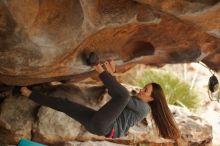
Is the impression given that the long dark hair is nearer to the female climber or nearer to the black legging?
the female climber

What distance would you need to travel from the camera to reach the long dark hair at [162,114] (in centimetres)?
515

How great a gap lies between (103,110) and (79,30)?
37.4 inches

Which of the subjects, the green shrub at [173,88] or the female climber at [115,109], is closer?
the female climber at [115,109]

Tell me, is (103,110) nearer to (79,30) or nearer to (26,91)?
(79,30)

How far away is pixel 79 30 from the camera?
449 centimetres

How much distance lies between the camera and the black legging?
4289mm

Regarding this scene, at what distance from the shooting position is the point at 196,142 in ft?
25.0

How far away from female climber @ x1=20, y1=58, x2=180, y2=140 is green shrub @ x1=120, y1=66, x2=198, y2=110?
17.7ft

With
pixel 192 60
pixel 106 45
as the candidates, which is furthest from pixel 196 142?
pixel 106 45

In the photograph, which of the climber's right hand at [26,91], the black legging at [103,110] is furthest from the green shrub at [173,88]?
the black legging at [103,110]

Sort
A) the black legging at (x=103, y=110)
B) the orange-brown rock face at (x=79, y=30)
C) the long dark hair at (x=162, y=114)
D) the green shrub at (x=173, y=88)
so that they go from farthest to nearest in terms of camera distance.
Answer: the green shrub at (x=173, y=88), the long dark hair at (x=162, y=114), the black legging at (x=103, y=110), the orange-brown rock face at (x=79, y=30)

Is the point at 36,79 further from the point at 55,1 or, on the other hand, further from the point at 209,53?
the point at 209,53

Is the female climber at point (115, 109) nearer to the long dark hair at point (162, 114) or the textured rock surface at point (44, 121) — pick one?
the long dark hair at point (162, 114)

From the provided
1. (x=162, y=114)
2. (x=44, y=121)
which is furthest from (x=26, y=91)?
(x=162, y=114)
